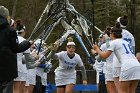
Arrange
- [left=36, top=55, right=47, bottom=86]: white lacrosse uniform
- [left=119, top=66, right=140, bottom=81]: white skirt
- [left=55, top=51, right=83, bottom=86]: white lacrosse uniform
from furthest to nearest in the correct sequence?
[left=36, top=55, right=47, bottom=86]: white lacrosse uniform → [left=55, top=51, right=83, bottom=86]: white lacrosse uniform → [left=119, top=66, right=140, bottom=81]: white skirt

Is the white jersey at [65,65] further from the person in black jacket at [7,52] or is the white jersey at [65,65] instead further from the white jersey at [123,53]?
the person in black jacket at [7,52]

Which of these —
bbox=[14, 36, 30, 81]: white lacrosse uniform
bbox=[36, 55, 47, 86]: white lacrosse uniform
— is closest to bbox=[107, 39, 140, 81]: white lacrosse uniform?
bbox=[14, 36, 30, 81]: white lacrosse uniform

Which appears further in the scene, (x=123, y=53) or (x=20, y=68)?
(x=20, y=68)

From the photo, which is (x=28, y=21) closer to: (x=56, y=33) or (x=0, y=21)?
(x=56, y=33)

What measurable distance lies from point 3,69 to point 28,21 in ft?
72.1

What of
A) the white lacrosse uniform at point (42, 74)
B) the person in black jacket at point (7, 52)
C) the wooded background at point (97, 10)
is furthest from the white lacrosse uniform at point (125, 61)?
the wooded background at point (97, 10)

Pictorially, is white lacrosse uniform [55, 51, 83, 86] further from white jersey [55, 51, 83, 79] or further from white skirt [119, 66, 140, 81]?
white skirt [119, 66, 140, 81]

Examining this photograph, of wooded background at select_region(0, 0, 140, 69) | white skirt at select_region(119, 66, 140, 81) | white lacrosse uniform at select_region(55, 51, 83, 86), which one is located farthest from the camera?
wooded background at select_region(0, 0, 140, 69)

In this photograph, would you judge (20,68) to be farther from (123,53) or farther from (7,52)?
(7,52)

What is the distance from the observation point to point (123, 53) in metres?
10.3

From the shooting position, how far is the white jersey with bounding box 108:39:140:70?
1019cm

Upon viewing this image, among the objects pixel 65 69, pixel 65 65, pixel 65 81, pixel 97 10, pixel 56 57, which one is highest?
pixel 97 10

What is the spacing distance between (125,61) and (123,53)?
185mm

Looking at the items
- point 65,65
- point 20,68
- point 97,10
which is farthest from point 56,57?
point 97,10
